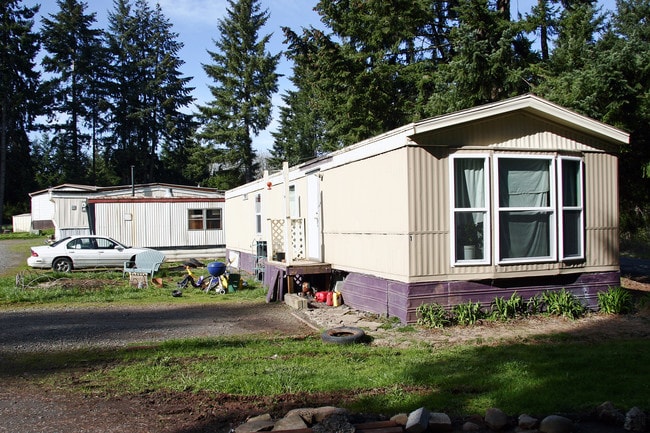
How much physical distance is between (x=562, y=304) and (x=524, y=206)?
1746mm

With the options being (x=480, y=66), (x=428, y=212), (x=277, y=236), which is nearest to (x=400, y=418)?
(x=428, y=212)

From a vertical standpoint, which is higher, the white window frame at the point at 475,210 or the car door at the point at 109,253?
the white window frame at the point at 475,210

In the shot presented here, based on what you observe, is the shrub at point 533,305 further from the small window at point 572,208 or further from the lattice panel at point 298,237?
the lattice panel at point 298,237

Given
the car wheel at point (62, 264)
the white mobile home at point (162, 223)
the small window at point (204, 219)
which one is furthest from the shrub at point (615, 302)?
the small window at point (204, 219)

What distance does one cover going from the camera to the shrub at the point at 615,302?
9688mm

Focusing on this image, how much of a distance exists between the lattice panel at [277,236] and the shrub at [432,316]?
542 cm

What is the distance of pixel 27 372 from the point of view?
6.68 metres

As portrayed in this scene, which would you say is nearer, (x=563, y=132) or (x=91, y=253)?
(x=563, y=132)

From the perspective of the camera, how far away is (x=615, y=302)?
381 inches

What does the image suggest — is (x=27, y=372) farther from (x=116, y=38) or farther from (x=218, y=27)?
(x=116, y=38)

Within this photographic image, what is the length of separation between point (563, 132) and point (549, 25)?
8.96m

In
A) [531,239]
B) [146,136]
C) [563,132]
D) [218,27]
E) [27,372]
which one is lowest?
[27,372]

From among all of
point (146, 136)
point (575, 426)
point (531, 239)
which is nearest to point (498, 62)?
point (531, 239)

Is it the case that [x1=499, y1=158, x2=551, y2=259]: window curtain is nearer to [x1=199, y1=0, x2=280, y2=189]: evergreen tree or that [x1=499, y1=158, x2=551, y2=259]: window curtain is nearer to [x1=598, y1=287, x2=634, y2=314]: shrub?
[x1=598, y1=287, x2=634, y2=314]: shrub
